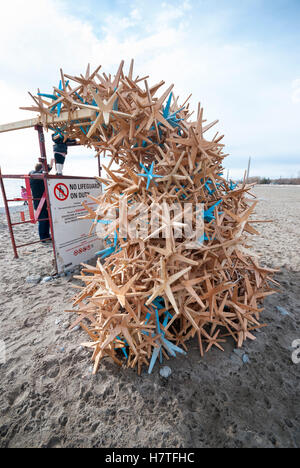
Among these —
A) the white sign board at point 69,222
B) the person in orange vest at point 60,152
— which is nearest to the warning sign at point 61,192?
the white sign board at point 69,222

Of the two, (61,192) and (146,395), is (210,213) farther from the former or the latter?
(61,192)

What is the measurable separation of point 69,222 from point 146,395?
3301 millimetres

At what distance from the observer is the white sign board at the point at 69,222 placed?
3.91 metres

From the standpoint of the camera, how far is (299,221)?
845cm

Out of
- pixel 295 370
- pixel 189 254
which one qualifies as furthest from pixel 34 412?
pixel 295 370

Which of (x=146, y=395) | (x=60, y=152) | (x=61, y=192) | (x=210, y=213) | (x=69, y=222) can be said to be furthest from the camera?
(x=60, y=152)

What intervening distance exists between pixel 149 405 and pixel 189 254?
54.4 inches

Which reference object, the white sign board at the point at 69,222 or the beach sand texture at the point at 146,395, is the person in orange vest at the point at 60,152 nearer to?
the white sign board at the point at 69,222

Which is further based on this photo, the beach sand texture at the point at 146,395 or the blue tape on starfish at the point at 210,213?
the blue tape on starfish at the point at 210,213

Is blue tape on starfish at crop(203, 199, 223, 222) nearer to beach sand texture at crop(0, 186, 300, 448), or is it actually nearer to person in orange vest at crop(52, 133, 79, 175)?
beach sand texture at crop(0, 186, 300, 448)

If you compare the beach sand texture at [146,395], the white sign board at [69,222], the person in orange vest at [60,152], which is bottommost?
the beach sand texture at [146,395]

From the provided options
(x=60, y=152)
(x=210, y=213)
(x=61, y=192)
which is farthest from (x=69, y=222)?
(x=210, y=213)

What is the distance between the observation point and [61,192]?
13.1 ft

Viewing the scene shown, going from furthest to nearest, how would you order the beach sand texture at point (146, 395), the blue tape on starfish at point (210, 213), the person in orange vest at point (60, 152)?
the person in orange vest at point (60, 152) < the blue tape on starfish at point (210, 213) < the beach sand texture at point (146, 395)
